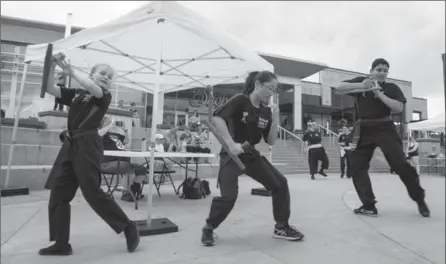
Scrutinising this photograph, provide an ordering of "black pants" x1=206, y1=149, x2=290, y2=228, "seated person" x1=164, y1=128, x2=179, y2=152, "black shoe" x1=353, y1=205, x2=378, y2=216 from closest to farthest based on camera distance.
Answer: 1. "black pants" x1=206, y1=149, x2=290, y2=228
2. "black shoe" x1=353, y1=205, x2=378, y2=216
3. "seated person" x1=164, y1=128, x2=179, y2=152

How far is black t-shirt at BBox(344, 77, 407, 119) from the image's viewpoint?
3635 mm

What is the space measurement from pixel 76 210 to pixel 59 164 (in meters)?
2.03

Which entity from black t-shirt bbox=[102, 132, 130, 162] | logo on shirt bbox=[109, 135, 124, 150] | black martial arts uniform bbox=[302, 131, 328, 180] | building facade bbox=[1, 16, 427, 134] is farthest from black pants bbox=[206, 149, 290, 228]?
black martial arts uniform bbox=[302, 131, 328, 180]

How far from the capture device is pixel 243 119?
294 centimetres

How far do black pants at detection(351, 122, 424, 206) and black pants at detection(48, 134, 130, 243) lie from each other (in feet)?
9.46

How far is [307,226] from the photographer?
3492 mm

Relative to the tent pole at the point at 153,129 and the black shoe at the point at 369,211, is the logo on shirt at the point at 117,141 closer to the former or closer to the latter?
the tent pole at the point at 153,129

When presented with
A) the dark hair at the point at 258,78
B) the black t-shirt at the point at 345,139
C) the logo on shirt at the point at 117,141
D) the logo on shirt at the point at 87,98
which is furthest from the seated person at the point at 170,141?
the black t-shirt at the point at 345,139

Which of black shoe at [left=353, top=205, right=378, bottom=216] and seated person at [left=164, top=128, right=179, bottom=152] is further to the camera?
seated person at [left=164, top=128, right=179, bottom=152]

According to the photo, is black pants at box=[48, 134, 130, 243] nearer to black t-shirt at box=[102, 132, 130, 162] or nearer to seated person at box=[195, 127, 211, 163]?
black t-shirt at box=[102, 132, 130, 162]

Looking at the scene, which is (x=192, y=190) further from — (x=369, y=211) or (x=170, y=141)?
(x=170, y=141)

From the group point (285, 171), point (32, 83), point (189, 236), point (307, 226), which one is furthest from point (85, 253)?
point (32, 83)

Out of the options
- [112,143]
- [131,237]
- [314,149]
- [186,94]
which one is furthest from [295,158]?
[131,237]

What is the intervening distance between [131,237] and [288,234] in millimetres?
1437
